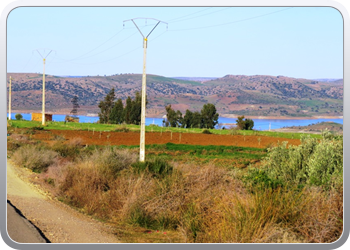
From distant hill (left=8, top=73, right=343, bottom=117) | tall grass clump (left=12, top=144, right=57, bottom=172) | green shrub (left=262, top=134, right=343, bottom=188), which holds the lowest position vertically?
tall grass clump (left=12, top=144, right=57, bottom=172)

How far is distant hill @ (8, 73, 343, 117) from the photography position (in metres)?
77.2

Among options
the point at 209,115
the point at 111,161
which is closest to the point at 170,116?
the point at 209,115

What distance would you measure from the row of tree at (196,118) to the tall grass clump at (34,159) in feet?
180

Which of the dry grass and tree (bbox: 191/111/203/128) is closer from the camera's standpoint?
the dry grass

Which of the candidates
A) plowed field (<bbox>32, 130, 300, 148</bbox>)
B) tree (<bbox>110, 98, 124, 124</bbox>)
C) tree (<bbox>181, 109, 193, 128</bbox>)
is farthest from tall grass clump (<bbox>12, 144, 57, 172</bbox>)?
tree (<bbox>181, 109, 193, 128</bbox>)

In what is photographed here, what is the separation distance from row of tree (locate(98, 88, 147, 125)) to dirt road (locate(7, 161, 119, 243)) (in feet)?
200

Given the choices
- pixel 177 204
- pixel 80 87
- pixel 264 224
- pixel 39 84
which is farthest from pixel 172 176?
pixel 80 87

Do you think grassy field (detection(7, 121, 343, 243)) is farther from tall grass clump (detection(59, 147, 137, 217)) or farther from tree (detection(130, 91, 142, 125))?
tree (detection(130, 91, 142, 125))

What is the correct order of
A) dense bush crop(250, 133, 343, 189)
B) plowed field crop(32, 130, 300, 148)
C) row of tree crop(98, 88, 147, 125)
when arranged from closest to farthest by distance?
dense bush crop(250, 133, 343, 189) → plowed field crop(32, 130, 300, 148) → row of tree crop(98, 88, 147, 125)

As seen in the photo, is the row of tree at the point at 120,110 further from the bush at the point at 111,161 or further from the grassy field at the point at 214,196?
the grassy field at the point at 214,196

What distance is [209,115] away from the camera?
79.7 m

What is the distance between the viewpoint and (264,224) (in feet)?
27.8

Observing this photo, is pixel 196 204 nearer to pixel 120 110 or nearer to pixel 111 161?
pixel 111 161

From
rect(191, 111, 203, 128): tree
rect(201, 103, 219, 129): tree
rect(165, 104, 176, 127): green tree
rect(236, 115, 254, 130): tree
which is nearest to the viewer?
rect(236, 115, 254, 130): tree
